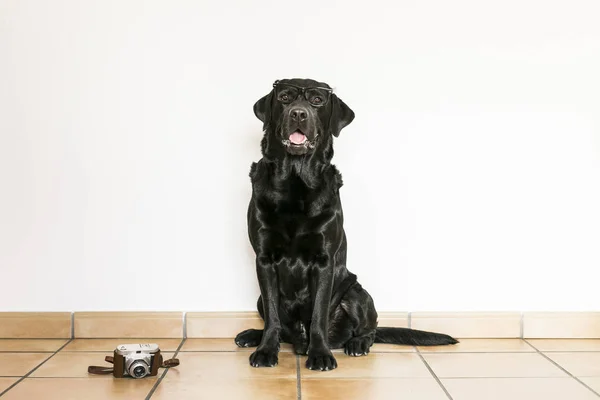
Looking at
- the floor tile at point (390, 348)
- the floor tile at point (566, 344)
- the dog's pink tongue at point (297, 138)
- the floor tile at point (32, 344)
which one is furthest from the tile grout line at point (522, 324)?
the floor tile at point (32, 344)

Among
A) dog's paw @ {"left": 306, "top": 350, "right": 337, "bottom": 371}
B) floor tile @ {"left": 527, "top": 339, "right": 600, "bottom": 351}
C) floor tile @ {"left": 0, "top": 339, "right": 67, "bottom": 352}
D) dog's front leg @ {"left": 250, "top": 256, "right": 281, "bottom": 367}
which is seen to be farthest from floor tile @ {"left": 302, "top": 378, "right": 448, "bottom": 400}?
floor tile @ {"left": 0, "top": 339, "right": 67, "bottom": 352}

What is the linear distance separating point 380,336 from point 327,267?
490mm

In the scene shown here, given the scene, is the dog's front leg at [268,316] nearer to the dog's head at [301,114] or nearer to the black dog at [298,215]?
the black dog at [298,215]

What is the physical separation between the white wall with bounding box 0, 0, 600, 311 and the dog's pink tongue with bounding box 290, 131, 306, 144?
54 centimetres

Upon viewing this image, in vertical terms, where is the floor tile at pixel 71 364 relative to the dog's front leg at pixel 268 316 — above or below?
below

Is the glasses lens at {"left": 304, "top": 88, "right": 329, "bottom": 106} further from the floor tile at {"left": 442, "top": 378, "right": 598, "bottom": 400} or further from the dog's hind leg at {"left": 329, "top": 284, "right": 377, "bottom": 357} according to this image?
the floor tile at {"left": 442, "top": 378, "right": 598, "bottom": 400}

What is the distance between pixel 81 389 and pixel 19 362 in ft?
1.62

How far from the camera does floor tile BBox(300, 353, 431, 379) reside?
2.47 meters

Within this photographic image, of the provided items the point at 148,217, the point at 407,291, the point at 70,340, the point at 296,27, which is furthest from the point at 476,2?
the point at 70,340

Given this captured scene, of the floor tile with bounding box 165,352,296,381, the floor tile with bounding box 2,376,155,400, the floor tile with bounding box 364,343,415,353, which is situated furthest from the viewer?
the floor tile with bounding box 364,343,415,353

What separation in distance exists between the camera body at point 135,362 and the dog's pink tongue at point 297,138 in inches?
34.3

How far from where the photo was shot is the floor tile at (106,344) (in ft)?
9.52

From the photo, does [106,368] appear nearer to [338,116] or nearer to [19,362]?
[19,362]

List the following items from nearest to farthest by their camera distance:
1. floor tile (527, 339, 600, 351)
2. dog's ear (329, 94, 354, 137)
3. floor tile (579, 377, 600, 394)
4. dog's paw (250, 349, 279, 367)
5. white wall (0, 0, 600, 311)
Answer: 1. floor tile (579, 377, 600, 394)
2. dog's paw (250, 349, 279, 367)
3. dog's ear (329, 94, 354, 137)
4. floor tile (527, 339, 600, 351)
5. white wall (0, 0, 600, 311)
